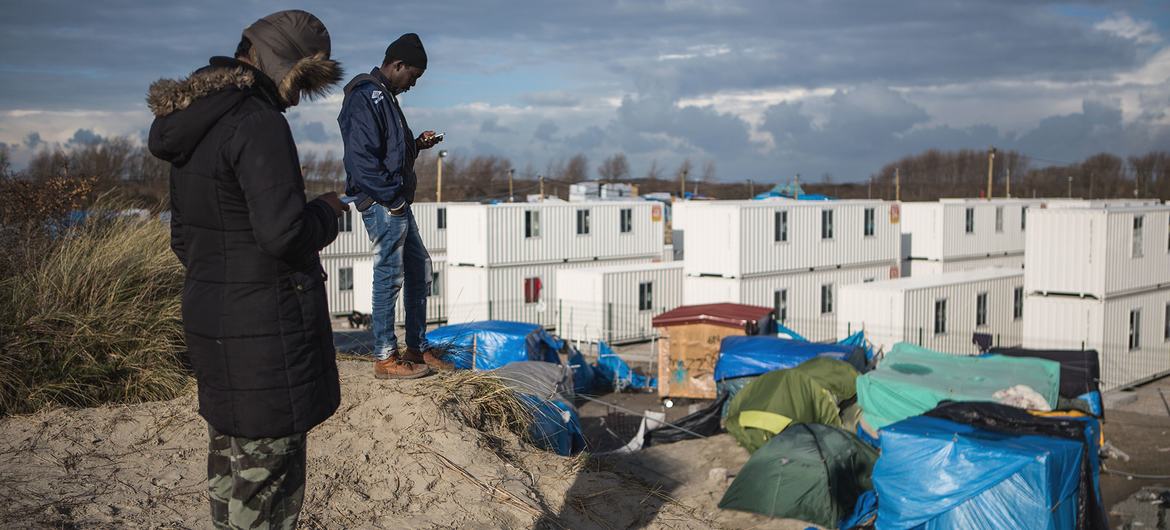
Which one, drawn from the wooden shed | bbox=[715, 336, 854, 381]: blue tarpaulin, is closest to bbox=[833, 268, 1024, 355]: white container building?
the wooden shed

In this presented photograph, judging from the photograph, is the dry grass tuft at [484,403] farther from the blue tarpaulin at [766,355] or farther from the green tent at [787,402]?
the blue tarpaulin at [766,355]

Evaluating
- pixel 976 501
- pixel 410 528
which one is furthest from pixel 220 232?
pixel 976 501

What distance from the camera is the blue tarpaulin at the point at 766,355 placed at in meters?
17.4

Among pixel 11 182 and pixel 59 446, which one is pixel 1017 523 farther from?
A: pixel 11 182

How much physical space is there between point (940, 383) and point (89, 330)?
12.5 meters

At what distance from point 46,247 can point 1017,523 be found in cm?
951

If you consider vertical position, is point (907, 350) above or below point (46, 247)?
below

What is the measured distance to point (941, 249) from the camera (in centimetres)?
3272

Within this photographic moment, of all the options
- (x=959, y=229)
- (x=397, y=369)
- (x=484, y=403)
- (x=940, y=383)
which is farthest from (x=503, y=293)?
(x=397, y=369)

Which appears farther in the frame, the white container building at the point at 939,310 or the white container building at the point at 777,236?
the white container building at the point at 777,236

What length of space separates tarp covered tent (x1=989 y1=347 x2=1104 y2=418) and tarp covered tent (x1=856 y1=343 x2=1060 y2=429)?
0.76 m

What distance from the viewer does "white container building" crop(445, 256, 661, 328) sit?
2869 cm

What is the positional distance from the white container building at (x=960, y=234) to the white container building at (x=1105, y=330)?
9.57m

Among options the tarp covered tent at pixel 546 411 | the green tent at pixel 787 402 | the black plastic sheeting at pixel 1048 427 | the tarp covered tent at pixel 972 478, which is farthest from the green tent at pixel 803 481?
the tarp covered tent at pixel 546 411
